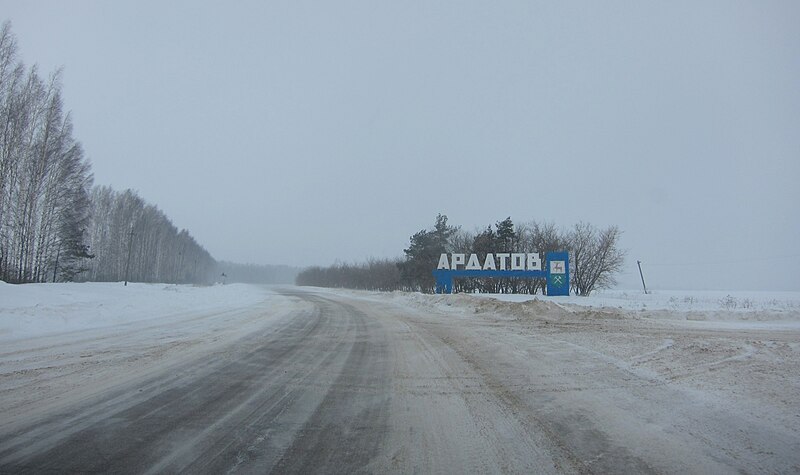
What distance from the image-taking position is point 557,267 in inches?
1120

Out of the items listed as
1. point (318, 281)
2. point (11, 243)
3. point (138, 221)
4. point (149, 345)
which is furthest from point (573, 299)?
point (318, 281)

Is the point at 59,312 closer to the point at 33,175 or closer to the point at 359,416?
the point at 359,416

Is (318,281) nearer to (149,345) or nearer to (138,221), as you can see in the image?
(138,221)

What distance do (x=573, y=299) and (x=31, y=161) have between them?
37.2 m

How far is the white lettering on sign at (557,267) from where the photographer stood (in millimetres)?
28328

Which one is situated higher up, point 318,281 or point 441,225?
point 441,225

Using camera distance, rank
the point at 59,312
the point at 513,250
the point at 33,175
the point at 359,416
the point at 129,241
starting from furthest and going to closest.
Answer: the point at 129,241, the point at 513,250, the point at 33,175, the point at 59,312, the point at 359,416

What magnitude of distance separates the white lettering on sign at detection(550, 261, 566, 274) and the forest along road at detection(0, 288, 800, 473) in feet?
72.6

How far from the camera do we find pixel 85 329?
10109mm

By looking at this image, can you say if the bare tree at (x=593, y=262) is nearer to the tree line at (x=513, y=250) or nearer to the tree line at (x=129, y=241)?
the tree line at (x=513, y=250)

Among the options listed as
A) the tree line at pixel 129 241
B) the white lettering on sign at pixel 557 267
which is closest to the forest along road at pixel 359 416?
the white lettering on sign at pixel 557 267

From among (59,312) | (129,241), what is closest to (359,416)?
(59,312)

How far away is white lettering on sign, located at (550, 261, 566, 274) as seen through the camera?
92.9 ft

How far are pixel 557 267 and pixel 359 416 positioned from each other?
26749 mm
